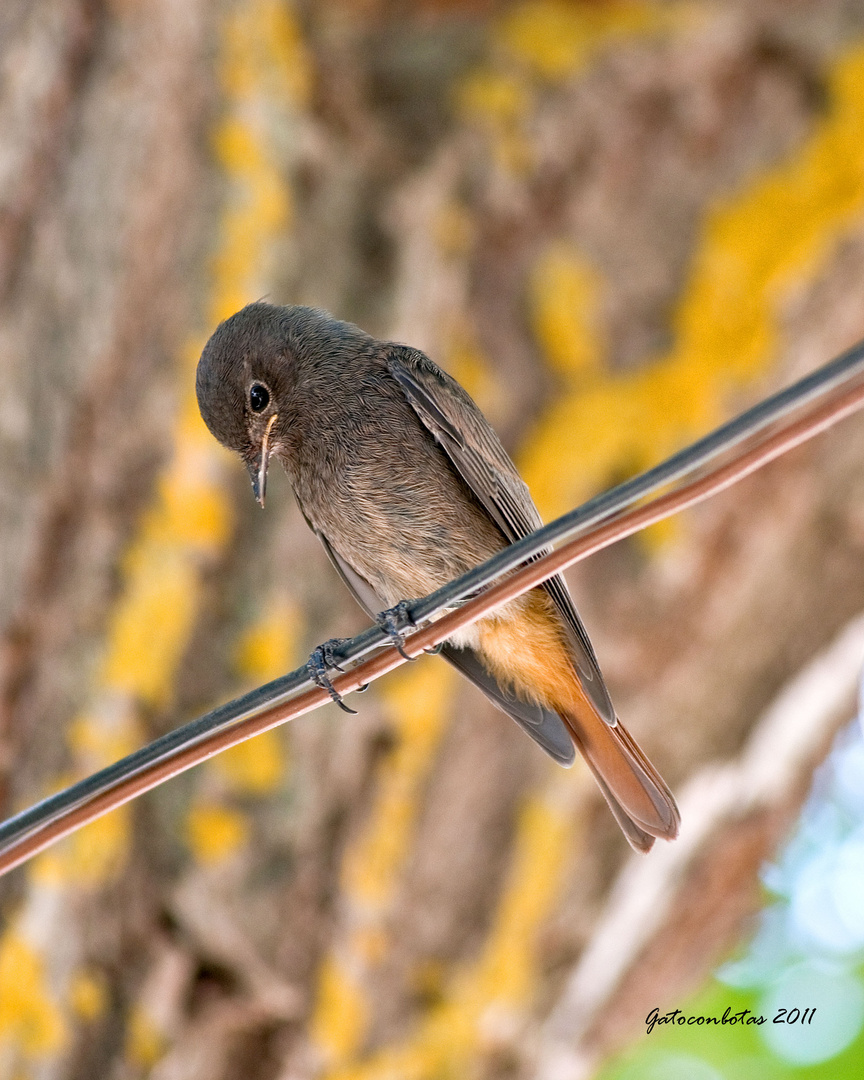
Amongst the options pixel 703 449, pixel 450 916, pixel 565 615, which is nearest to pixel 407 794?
pixel 450 916

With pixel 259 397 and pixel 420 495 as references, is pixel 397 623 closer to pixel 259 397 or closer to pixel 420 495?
pixel 420 495

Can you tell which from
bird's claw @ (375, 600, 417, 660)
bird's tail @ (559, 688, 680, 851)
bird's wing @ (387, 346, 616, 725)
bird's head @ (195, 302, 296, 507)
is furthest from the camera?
bird's head @ (195, 302, 296, 507)

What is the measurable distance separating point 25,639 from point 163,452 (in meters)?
1.05

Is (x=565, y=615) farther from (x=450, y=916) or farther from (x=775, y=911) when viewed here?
(x=775, y=911)

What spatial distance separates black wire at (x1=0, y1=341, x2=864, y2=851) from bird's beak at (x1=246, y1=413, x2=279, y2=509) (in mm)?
1328

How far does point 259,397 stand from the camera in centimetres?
389

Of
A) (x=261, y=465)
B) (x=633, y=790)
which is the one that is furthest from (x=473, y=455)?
(x=633, y=790)

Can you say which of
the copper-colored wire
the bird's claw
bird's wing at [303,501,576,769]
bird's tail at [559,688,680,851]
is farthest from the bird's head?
the copper-colored wire

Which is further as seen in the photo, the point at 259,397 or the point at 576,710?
the point at 259,397

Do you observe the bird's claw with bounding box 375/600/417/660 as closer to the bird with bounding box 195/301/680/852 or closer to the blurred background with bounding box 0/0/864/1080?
the bird with bounding box 195/301/680/852

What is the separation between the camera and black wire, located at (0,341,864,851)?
63.1 inches

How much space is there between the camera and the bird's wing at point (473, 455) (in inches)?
139

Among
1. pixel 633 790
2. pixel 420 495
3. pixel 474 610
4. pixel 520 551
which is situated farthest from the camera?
pixel 420 495

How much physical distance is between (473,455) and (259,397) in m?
0.82
